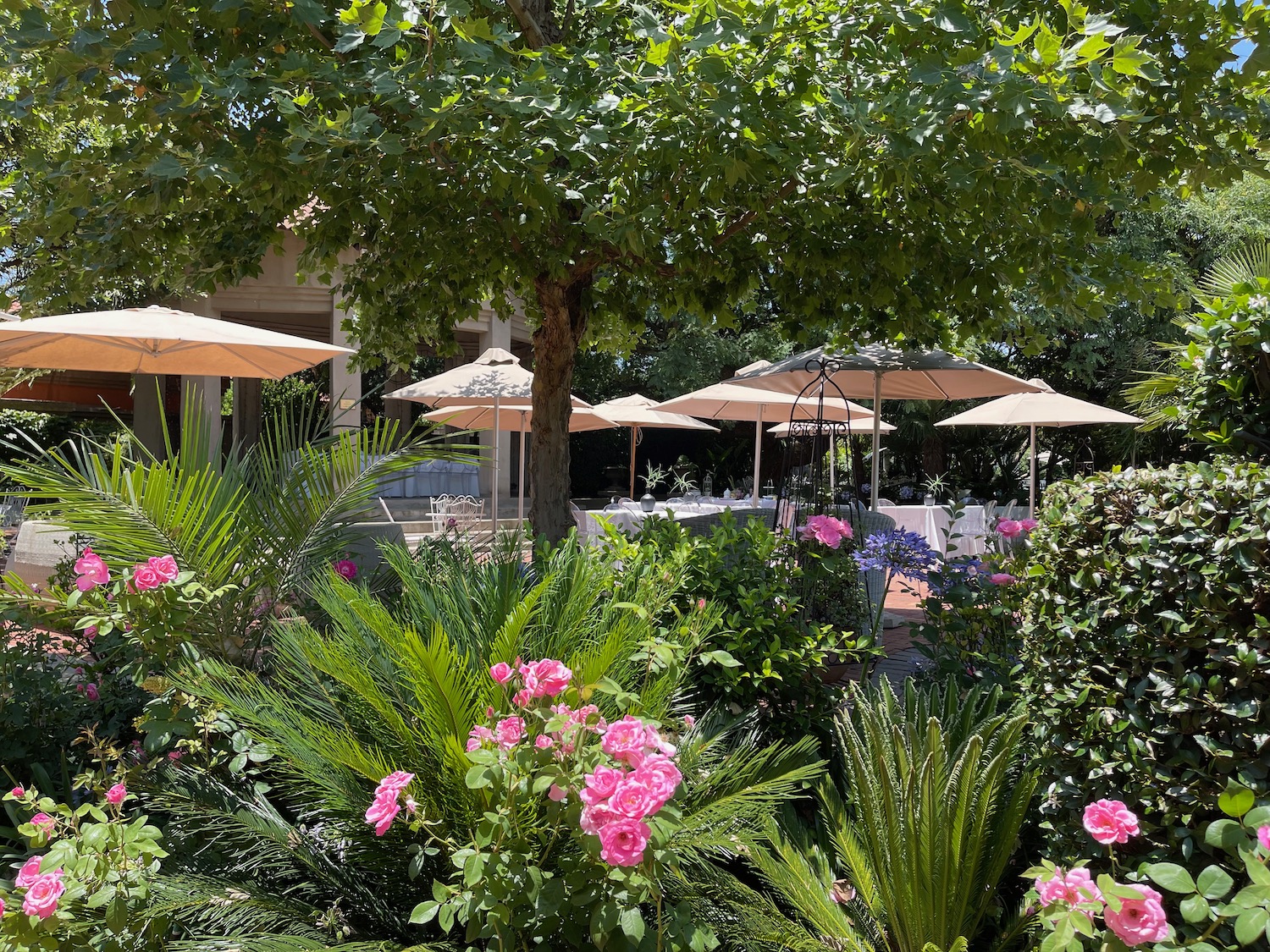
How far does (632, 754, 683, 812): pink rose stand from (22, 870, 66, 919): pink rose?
1.07 meters

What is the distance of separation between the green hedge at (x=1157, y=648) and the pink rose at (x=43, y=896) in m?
2.13

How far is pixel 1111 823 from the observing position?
1588 mm

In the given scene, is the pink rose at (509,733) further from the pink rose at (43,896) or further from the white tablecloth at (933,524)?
the white tablecloth at (933,524)

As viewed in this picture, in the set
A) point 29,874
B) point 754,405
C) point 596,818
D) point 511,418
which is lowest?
point 29,874

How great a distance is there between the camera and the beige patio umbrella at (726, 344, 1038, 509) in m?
7.06

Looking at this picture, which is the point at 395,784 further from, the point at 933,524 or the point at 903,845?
the point at 933,524

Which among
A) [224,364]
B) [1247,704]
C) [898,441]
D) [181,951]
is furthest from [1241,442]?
[898,441]

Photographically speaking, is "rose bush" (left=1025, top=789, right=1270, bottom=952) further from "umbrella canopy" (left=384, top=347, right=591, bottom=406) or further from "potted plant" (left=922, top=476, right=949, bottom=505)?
"potted plant" (left=922, top=476, right=949, bottom=505)

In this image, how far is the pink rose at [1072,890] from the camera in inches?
54.9

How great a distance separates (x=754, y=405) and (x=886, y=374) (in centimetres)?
443

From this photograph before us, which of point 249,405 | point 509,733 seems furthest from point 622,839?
point 249,405

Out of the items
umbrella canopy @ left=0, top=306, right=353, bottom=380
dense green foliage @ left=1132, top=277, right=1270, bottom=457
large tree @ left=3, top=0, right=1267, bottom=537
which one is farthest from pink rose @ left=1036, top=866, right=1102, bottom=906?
umbrella canopy @ left=0, top=306, right=353, bottom=380

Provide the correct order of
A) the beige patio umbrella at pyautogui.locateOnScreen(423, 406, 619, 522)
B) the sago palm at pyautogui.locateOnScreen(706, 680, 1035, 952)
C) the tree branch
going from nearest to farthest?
the sago palm at pyautogui.locateOnScreen(706, 680, 1035, 952), the tree branch, the beige patio umbrella at pyautogui.locateOnScreen(423, 406, 619, 522)

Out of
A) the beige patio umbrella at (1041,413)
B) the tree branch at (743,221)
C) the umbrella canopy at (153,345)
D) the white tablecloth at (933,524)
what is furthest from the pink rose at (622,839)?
the beige patio umbrella at (1041,413)
